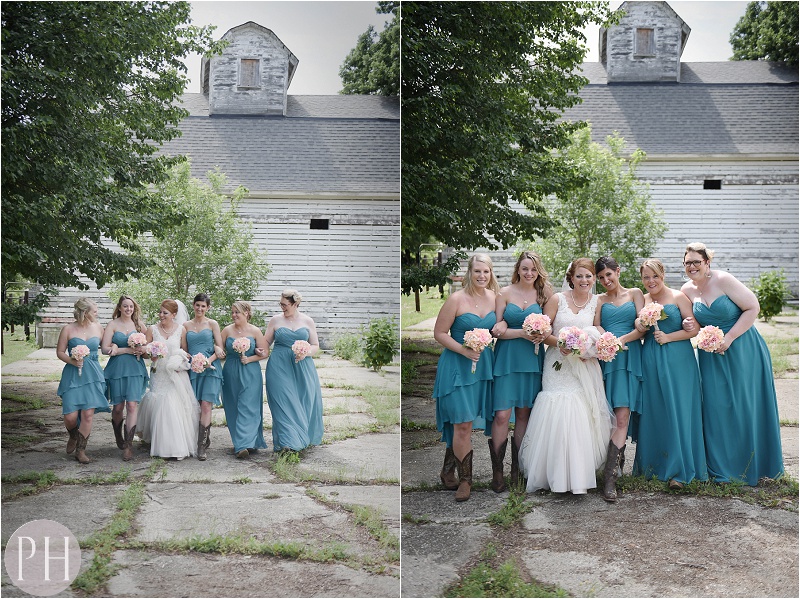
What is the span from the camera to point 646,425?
423 cm

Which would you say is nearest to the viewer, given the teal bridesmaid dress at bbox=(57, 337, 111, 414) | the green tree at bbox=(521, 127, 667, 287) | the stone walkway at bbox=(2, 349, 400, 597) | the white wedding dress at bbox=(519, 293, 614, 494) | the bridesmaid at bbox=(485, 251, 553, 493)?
the stone walkway at bbox=(2, 349, 400, 597)

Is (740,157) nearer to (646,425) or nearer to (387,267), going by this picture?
(646,425)

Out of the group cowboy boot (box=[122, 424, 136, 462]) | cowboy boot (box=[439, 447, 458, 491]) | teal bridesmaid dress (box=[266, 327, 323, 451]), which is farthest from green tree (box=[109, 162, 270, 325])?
cowboy boot (box=[439, 447, 458, 491])

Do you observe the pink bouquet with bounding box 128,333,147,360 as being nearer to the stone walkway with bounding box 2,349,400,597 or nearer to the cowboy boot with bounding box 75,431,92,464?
the stone walkway with bounding box 2,349,400,597

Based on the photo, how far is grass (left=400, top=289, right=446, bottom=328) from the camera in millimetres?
4176

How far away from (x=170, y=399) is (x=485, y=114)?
8.14 feet

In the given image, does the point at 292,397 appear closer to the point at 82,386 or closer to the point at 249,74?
the point at 82,386

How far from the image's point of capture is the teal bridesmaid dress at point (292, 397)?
4098mm

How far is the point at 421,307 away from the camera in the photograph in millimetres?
4242

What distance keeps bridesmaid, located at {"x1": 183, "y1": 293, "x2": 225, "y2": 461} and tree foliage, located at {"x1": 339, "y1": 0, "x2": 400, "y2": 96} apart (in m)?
1.49

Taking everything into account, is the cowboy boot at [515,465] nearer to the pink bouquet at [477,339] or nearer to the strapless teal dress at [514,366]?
the strapless teal dress at [514,366]

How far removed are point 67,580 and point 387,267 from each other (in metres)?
2.37

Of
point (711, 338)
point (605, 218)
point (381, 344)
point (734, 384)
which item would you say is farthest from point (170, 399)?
point (734, 384)

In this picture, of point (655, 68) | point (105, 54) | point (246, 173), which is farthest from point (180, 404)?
point (655, 68)
